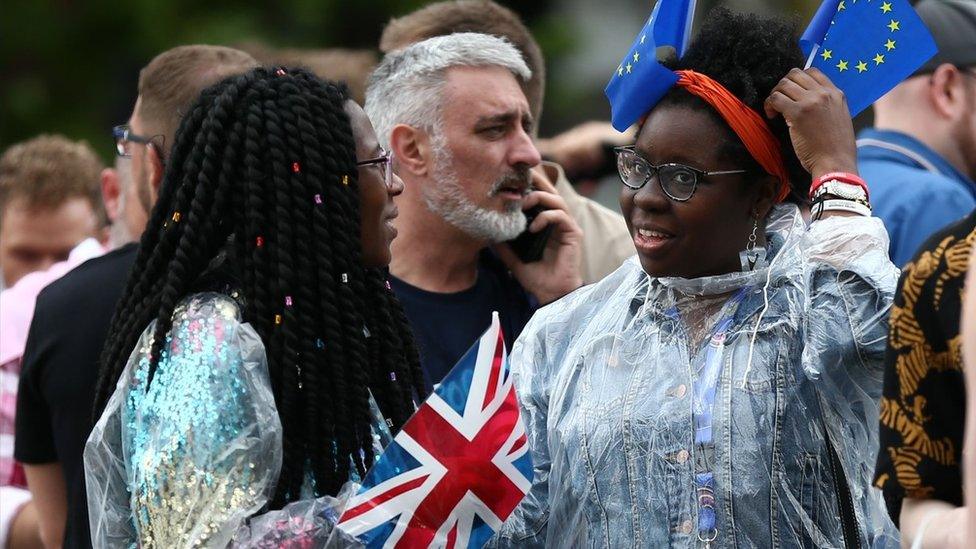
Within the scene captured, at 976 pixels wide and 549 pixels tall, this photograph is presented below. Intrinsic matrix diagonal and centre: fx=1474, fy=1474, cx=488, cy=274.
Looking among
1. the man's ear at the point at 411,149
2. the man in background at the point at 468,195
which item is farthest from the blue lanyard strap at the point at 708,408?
the man's ear at the point at 411,149

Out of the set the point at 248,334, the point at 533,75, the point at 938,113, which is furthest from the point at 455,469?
the point at 938,113

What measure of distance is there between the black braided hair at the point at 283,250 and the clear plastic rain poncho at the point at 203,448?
0.06 metres

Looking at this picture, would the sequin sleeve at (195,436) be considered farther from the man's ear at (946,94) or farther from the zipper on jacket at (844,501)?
the man's ear at (946,94)

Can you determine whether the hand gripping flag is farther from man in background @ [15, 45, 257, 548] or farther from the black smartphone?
the black smartphone

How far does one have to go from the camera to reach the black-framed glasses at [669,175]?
3.13 m

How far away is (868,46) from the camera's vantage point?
3125mm

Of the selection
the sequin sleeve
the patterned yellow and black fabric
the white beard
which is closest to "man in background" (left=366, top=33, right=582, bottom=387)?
the white beard

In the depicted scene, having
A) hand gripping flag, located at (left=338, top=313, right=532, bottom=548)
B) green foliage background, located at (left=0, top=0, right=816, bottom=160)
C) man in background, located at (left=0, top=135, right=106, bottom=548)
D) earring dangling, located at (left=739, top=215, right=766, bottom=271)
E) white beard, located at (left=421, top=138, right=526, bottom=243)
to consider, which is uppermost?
earring dangling, located at (left=739, top=215, right=766, bottom=271)

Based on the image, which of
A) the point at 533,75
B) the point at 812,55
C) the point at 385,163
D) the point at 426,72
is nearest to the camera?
the point at 812,55

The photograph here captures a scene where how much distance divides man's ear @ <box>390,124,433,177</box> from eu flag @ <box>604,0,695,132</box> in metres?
1.45

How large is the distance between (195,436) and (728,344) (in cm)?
110

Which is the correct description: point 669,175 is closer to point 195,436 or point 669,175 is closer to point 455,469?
point 455,469

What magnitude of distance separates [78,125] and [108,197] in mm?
5404

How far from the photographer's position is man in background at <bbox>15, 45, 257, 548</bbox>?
3.78 m
